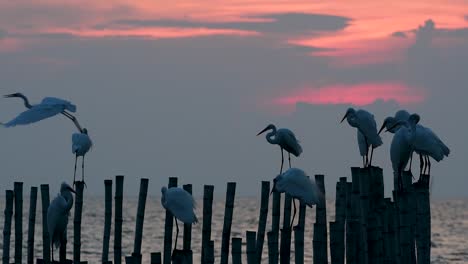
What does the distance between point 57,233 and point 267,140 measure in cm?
642

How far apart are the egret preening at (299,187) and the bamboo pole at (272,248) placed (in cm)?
134

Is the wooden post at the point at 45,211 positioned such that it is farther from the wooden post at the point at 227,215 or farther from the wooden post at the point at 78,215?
the wooden post at the point at 227,215

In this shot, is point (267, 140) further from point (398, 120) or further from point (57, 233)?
point (57, 233)

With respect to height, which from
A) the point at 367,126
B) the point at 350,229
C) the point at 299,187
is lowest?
the point at 350,229

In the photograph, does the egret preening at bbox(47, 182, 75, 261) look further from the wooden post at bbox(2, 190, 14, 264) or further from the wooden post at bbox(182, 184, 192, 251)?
the wooden post at bbox(182, 184, 192, 251)

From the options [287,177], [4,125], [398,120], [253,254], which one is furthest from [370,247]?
[4,125]

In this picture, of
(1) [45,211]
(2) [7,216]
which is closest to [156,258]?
(1) [45,211]

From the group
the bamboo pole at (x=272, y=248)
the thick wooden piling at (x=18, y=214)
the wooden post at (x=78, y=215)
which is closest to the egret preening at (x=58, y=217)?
the wooden post at (x=78, y=215)

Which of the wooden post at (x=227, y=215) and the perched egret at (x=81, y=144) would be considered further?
the perched egret at (x=81, y=144)

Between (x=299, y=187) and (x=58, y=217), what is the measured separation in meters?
3.59

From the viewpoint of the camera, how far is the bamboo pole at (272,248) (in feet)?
44.4

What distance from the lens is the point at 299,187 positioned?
15.2 meters

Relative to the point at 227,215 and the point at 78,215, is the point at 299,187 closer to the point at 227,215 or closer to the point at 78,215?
the point at 227,215

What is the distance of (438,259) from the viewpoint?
137 ft
